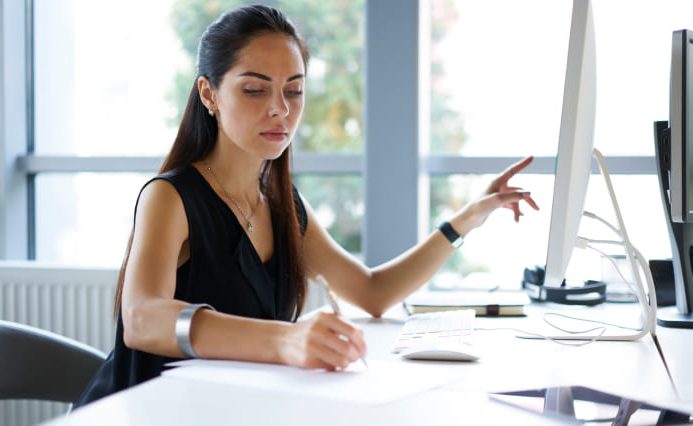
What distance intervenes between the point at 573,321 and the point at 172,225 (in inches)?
→ 34.0

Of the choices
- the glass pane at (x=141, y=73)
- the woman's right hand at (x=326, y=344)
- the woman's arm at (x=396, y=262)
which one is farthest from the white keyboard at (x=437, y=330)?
the glass pane at (x=141, y=73)

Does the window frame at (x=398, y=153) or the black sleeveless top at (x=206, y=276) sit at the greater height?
the window frame at (x=398, y=153)

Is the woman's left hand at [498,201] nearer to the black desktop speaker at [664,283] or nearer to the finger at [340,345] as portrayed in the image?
the black desktop speaker at [664,283]

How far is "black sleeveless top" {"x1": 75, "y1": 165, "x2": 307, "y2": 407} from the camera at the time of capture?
151 cm

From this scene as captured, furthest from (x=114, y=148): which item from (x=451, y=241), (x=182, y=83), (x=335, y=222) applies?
(x=451, y=241)

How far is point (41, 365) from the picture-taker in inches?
64.7

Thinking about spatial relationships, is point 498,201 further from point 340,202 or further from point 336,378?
point 340,202

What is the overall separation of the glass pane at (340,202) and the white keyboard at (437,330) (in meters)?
1.16

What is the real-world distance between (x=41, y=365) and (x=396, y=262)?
0.83 m

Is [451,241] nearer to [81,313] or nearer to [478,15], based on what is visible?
[478,15]

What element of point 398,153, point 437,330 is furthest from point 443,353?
point 398,153

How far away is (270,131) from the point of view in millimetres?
1608

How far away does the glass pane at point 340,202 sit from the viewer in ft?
9.41

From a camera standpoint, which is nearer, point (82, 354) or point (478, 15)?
point (82, 354)
